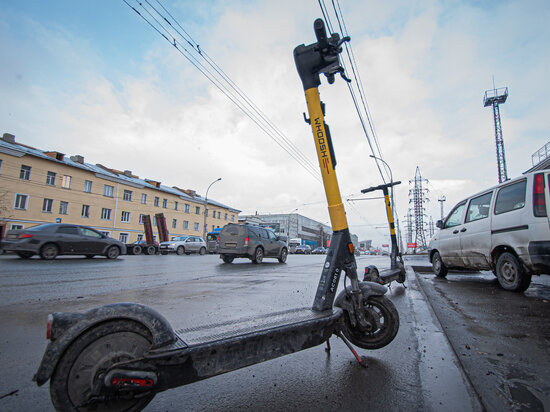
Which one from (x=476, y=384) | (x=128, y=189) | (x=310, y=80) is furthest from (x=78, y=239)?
(x=128, y=189)

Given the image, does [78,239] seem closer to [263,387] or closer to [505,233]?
[263,387]

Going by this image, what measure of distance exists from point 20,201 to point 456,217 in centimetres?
3746

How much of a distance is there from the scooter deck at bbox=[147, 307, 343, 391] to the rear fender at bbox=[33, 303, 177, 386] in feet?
0.26

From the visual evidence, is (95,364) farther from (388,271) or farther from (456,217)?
(456,217)

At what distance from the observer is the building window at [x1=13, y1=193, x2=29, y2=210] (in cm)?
2805

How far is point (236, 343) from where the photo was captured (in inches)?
55.7

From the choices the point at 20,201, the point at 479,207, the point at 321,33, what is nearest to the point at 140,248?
the point at 20,201

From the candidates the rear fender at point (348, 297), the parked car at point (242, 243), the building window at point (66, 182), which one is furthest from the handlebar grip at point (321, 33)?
the building window at point (66, 182)

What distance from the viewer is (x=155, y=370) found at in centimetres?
125

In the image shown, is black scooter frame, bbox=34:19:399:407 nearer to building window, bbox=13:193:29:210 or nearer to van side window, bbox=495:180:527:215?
van side window, bbox=495:180:527:215

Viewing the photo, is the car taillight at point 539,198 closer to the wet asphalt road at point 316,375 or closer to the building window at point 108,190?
the wet asphalt road at point 316,375

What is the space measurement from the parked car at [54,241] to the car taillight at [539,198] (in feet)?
46.7

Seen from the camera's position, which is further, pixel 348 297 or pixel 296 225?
pixel 296 225

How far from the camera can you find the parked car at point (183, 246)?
73.5 ft
